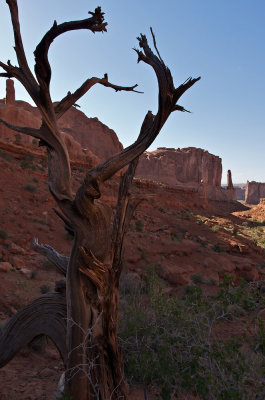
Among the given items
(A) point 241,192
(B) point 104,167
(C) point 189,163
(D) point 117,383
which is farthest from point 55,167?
(A) point 241,192

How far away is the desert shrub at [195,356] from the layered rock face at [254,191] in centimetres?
10769

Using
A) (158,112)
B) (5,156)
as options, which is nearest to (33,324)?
(158,112)

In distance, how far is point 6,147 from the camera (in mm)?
18344

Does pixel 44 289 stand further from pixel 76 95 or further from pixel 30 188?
pixel 30 188

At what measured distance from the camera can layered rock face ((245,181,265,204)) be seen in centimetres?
10293

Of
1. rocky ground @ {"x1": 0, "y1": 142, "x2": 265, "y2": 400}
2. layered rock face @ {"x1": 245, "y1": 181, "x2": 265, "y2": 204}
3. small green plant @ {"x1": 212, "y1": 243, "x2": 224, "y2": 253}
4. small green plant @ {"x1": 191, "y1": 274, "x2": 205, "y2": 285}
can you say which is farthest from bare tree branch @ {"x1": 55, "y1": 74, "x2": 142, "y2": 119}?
layered rock face @ {"x1": 245, "y1": 181, "x2": 265, "y2": 204}

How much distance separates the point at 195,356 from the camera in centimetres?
294

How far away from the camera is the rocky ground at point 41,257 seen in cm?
404

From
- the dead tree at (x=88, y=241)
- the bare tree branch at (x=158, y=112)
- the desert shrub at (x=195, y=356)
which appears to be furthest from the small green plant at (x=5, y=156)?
the bare tree branch at (x=158, y=112)

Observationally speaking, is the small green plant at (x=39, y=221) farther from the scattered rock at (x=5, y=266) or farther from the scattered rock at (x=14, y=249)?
the scattered rock at (x=5, y=266)

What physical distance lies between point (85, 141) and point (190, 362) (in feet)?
165

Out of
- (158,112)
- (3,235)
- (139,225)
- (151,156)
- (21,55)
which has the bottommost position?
(139,225)

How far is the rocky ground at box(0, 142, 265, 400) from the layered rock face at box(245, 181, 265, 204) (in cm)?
8708

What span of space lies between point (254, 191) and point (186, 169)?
43.6 m
